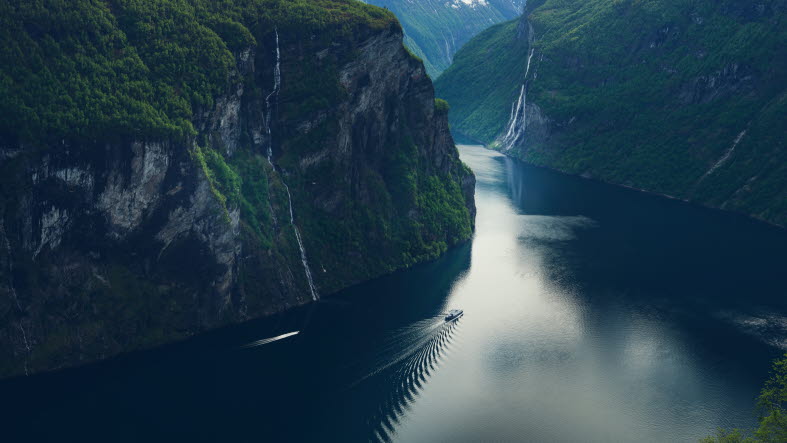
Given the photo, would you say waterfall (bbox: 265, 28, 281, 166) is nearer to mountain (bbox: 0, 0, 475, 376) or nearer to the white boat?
mountain (bbox: 0, 0, 475, 376)

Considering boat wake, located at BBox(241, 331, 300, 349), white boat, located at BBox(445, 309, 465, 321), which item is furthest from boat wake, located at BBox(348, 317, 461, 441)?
boat wake, located at BBox(241, 331, 300, 349)

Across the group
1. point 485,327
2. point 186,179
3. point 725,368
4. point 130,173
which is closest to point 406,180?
point 485,327

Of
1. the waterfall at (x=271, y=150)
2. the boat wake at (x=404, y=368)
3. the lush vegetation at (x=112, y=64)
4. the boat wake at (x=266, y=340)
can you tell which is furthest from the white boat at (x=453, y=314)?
the lush vegetation at (x=112, y=64)

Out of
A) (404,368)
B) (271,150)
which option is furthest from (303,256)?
(404,368)

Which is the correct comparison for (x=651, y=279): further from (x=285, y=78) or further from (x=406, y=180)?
(x=285, y=78)

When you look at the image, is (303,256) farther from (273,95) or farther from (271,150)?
(273,95)
